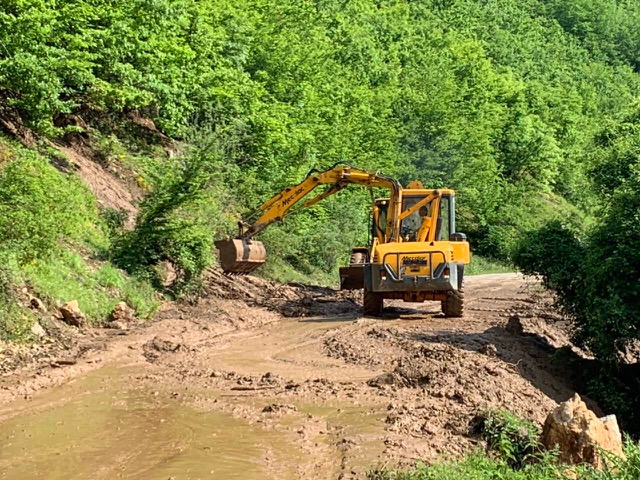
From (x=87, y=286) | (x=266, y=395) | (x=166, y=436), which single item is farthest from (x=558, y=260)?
(x=166, y=436)

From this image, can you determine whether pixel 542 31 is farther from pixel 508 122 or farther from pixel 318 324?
pixel 318 324

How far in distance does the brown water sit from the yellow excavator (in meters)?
7.79

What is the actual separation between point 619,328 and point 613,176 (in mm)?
5282

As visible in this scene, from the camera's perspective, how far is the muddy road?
723cm

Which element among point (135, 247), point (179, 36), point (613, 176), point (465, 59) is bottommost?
point (135, 247)

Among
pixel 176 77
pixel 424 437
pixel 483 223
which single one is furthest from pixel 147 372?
pixel 483 223

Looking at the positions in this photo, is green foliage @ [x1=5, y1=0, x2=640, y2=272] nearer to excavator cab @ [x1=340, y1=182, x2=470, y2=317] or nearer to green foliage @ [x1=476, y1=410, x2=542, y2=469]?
excavator cab @ [x1=340, y1=182, x2=470, y2=317]

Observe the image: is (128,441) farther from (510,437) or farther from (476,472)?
(510,437)

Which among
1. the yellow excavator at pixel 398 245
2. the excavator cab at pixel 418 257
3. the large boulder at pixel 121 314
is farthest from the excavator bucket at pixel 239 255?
the large boulder at pixel 121 314

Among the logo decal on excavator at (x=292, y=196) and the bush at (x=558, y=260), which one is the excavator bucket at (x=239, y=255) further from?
the bush at (x=558, y=260)

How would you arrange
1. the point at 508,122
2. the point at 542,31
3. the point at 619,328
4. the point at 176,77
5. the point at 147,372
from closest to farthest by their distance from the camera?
the point at 147,372 < the point at 619,328 < the point at 176,77 < the point at 508,122 < the point at 542,31

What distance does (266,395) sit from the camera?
32.0 ft

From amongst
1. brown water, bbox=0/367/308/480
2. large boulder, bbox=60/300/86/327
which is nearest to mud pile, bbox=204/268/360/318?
large boulder, bbox=60/300/86/327

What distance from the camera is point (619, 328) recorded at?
1178cm
